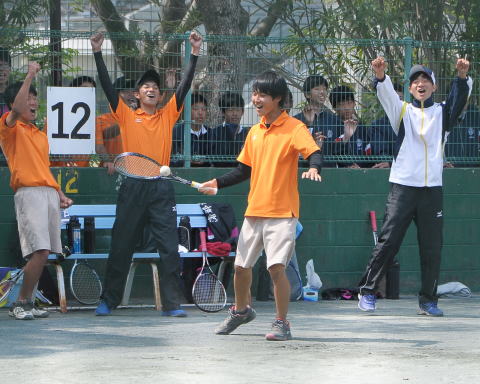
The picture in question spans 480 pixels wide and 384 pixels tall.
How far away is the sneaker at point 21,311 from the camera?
10.6 meters

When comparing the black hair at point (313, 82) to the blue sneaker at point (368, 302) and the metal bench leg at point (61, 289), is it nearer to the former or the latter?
the blue sneaker at point (368, 302)

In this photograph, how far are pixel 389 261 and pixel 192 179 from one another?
2539 mm

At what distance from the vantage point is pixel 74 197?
1239 centimetres

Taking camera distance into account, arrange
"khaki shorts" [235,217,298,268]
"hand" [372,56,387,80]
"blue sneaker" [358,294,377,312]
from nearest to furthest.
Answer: "khaki shorts" [235,217,298,268]
"hand" [372,56,387,80]
"blue sneaker" [358,294,377,312]

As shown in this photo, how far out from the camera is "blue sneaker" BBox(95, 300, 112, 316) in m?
11.1

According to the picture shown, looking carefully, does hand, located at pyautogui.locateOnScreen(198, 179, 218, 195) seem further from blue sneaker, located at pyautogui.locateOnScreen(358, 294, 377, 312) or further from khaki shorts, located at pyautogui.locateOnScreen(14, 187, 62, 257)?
blue sneaker, located at pyautogui.locateOnScreen(358, 294, 377, 312)

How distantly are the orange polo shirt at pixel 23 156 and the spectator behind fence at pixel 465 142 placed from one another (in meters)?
4.90

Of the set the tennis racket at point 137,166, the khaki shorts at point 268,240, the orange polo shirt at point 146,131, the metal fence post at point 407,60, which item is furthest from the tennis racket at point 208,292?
the metal fence post at point 407,60

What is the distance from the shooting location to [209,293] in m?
11.6

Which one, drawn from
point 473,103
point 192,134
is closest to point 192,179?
point 192,134

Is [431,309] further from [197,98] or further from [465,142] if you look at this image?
[197,98]

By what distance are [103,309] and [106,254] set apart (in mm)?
822

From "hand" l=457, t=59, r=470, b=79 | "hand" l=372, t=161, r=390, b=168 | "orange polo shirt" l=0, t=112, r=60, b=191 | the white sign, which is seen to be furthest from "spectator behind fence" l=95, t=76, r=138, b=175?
"hand" l=457, t=59, r=470, b=79

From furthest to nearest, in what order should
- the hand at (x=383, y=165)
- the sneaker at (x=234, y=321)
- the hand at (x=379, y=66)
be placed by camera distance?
1. the hand at (x=383, y=165)
2. the hand at (x=379, y=66)
3. the sneaker at (x=234, y=321)
